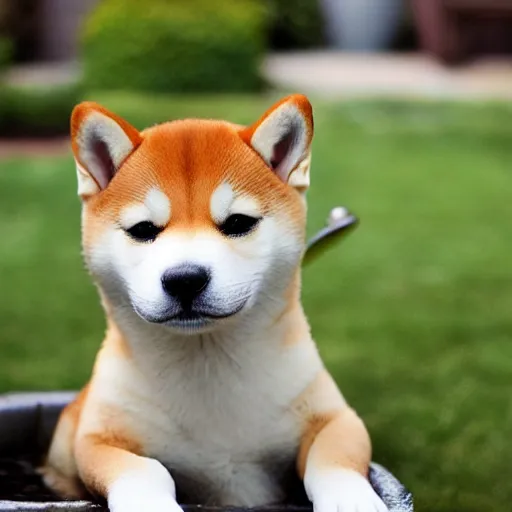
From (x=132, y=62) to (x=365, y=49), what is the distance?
3.58 m

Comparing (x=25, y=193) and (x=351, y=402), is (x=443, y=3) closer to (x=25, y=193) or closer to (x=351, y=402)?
(x=25, y=193)

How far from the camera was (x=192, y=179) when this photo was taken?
Answer: 1308 millimetres

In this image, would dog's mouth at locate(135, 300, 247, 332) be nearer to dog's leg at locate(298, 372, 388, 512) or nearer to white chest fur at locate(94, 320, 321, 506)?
white chest fur at locate(94, 320, 321, 506)

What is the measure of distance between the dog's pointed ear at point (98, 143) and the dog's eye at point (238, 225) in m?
0.18

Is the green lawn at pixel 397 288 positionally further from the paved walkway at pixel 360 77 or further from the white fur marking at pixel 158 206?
the white fur marking at pixel 158 206

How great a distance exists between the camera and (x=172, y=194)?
1.31m

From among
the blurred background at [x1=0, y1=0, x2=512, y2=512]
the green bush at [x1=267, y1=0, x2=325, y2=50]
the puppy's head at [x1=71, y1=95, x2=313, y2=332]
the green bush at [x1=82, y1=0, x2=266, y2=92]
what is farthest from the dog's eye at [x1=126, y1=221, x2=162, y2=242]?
the green bush at [x1=267, y1=0, x2=325, y2=50]

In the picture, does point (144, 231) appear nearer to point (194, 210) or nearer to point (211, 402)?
point (194, 210)

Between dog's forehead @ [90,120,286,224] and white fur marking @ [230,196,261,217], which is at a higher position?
dog's forehead @ [90,120,286,224]

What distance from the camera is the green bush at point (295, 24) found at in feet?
32.6

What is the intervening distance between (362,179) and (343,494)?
4034 mm

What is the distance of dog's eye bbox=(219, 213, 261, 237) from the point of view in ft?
4.33

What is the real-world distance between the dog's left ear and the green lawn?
0.96 m

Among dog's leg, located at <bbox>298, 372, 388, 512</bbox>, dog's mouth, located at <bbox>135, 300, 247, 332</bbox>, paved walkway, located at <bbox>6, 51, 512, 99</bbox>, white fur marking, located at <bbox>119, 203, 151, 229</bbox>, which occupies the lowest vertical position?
paved walkway, located at <bbox>6, 51, 512, 99</bbox>
